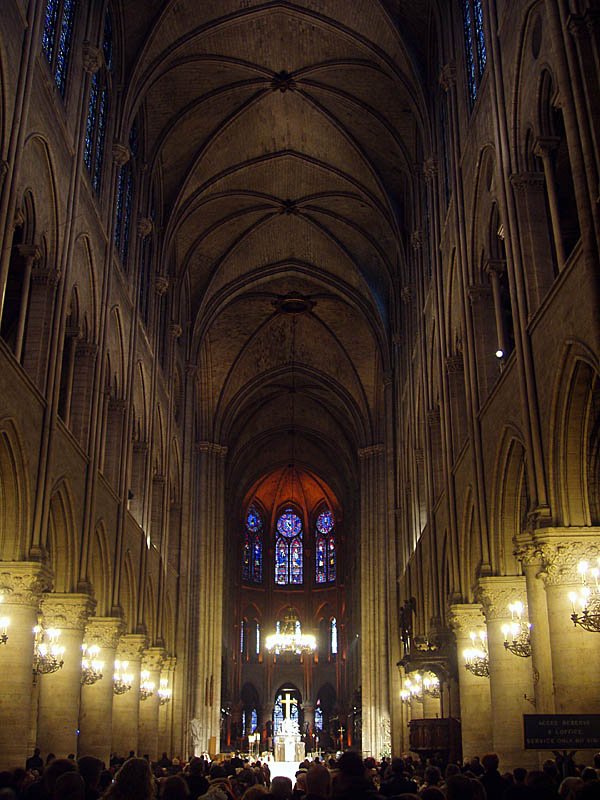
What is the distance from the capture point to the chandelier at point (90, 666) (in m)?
21.8

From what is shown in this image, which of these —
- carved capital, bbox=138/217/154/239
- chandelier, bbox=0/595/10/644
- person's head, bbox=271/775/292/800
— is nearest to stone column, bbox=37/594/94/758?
chandelier, bbox=0/595/10/644

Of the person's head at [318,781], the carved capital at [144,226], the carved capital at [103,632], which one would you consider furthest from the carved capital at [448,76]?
the person's head at [318,781]

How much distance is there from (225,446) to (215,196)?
16153 millimetres

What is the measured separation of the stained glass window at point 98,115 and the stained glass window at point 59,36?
1497 millimetres

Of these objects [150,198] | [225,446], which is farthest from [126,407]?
[225,446]

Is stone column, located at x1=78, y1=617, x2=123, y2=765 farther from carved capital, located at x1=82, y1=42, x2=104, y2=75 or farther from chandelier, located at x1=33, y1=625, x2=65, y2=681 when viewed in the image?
carved capital, located at x1=82, y1=42, x2=104, y2=75

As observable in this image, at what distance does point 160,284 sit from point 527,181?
18230mm

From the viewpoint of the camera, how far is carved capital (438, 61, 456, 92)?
852 inches

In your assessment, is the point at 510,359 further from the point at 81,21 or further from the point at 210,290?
the point at 210,290

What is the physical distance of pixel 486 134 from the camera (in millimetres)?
18234

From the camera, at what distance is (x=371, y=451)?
47.0 metres

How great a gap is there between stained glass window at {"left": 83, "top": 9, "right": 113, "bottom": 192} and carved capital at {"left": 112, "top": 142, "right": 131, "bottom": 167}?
0.47m

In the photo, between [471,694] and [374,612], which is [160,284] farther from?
[374,612]

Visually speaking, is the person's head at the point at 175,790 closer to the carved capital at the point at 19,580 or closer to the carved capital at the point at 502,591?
the carved capital at the point at 19,580
